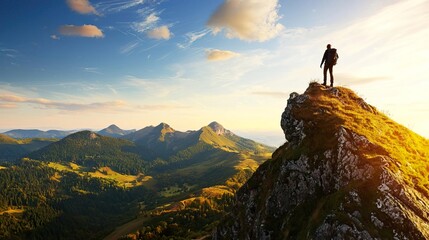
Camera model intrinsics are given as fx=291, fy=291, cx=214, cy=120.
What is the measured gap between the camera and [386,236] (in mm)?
25234

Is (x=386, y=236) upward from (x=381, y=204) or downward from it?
downward

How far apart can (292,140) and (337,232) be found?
2024cm

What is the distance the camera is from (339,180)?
32625 mm

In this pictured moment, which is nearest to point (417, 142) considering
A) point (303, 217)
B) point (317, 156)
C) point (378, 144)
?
point (378, 144)

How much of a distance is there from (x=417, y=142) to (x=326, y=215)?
2117cm

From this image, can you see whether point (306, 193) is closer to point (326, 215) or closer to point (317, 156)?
point (317, 156)

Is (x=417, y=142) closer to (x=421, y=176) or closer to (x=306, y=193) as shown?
(x=421, y=176)

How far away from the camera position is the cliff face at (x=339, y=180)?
87.6 ft

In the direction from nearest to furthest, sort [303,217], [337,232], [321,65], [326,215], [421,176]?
[337,232]
[326,215]
[421,176]
[303,217]
[321,65]

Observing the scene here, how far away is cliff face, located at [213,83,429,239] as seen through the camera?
26.7 metres

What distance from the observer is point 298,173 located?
3819 cm

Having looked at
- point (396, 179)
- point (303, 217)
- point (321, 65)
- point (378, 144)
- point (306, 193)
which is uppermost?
point (321, 65)

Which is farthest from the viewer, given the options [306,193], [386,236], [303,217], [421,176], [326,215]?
[306,193]

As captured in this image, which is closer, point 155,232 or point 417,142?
point 417,142
